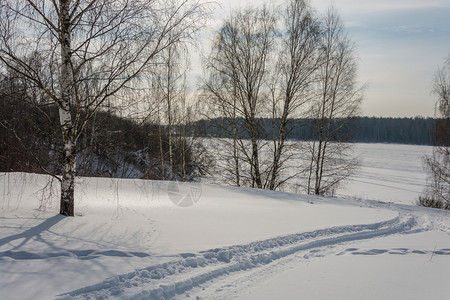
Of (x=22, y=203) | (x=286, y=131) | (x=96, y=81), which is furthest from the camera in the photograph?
(x=286, y=131)

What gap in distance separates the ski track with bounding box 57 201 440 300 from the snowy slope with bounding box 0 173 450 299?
14mm

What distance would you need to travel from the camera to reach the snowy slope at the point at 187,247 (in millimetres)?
3939

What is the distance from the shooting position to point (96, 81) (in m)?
5.83

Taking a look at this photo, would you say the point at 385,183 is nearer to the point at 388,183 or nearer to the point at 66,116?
the point at 388,183

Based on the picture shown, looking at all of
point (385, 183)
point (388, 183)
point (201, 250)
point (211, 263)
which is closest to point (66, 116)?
point (201, 250)

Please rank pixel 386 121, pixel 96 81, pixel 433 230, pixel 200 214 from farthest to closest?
pixel 386 121
pixel 433 230
pixel 200 214
pixel 96 81

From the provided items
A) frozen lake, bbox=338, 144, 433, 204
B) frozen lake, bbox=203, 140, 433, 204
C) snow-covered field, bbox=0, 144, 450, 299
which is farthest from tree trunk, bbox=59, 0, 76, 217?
frozen lake, bbox=338, 144, 433, 204

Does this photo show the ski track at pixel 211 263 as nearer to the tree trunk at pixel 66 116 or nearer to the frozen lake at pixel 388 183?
the tree trunk at pixel 66 116

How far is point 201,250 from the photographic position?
513 centimetres

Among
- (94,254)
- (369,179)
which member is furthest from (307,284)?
(369,179)

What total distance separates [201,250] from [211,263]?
32 cm

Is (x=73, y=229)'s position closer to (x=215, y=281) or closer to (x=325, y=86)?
(x=215, y=281)

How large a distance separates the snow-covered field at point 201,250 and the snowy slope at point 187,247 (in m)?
0.02

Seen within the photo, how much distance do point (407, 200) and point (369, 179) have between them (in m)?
11.4
